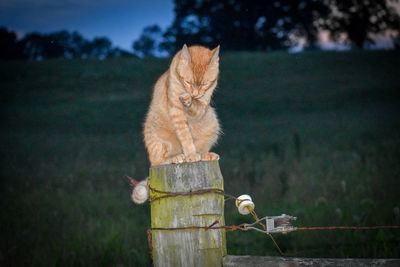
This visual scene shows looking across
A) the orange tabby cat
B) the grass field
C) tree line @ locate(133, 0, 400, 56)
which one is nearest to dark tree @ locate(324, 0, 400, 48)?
tree line @ locate(133, 0, 400, 56)

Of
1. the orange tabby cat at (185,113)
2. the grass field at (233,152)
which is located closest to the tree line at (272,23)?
the grass field at (233,152)

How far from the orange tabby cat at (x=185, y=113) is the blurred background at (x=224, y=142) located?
176 centimetres

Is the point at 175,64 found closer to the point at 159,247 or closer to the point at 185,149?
the point at 185,149

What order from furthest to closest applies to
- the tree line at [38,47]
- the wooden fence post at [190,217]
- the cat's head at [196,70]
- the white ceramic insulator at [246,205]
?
the tree line at [38,47], the cat's head at [196,70], the white ceramic insulator at [246,205], the wooden fence post at [190,217]

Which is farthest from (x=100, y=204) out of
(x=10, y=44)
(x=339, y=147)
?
(x=10, y=44)

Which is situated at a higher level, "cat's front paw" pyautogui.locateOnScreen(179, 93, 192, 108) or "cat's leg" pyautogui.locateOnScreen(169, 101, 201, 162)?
"cat's front paw" pyautogui.locateOnScreen(179, 93, 192, 108)

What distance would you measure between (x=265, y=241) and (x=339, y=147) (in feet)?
19.3

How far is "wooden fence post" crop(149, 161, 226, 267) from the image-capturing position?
2.45 meters

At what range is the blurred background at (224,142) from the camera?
5648mm

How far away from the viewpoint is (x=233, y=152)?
35.1 ft

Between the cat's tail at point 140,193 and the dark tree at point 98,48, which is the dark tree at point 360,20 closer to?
the dark tree at point 98,48

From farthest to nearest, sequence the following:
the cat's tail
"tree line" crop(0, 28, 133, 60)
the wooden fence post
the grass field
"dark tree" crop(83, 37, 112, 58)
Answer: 1. "dark tree" crop(83, 37, 112, 58)
2. "tree line" crop(0, 28, 133, 60)
3. the grass field
4. the cat's tail
5. the wooden fence post

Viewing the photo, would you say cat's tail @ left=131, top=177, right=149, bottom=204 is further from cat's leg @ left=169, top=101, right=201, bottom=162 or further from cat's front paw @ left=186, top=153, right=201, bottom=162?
cat's leg @ left=169, top=101, right=201, bottom=162

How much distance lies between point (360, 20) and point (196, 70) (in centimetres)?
3497
